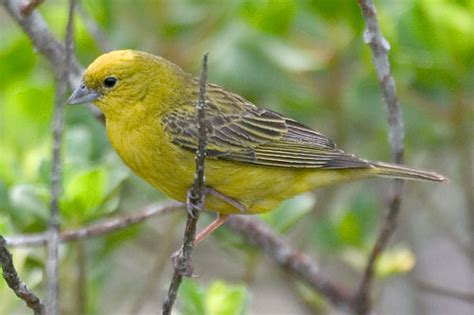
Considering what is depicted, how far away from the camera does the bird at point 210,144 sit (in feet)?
16.1

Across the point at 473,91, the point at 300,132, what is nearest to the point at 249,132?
the point at 300,132

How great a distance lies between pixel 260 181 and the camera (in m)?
5.06

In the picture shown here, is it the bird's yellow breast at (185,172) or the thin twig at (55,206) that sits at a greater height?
the bird's yellow breast at (185,172)

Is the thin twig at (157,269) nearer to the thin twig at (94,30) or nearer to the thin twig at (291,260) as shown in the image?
the thin twig at (291,260)

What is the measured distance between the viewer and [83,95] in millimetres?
5012

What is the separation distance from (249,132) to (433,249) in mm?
3103

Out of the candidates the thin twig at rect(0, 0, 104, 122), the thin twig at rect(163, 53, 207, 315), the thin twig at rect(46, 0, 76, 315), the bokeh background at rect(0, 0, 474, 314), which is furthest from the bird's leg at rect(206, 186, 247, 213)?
the thin twig at rect(46, 0, 76, 315)

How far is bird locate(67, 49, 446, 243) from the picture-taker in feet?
16.1

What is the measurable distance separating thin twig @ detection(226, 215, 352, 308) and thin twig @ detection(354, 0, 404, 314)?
30 centimetres

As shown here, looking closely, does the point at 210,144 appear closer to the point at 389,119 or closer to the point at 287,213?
the point at 287,213

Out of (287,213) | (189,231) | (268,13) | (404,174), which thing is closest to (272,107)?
(268,13)

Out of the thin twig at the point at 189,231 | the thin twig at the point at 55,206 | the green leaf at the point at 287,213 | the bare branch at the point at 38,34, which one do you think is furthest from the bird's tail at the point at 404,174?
the thin twig at the point at 55,206

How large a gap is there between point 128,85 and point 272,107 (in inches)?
67.2

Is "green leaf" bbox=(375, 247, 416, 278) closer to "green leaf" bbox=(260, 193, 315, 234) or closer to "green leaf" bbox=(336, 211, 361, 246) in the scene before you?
"green leaf" bbox=(336, 211, 361, 246)
